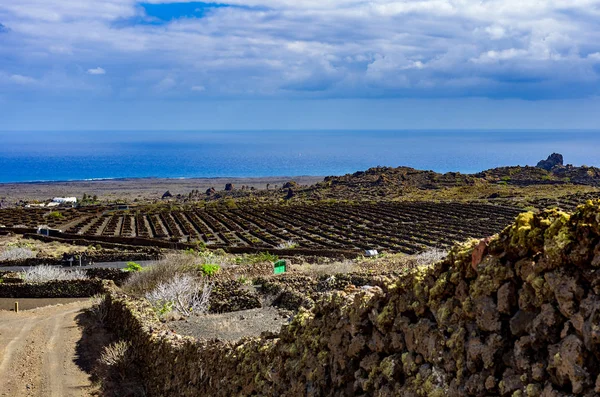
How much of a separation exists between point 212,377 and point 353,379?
3.46m

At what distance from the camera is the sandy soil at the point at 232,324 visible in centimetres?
1375

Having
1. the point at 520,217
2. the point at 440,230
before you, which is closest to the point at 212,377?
the point at 520,217

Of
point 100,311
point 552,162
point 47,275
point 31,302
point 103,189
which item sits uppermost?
point 552,162

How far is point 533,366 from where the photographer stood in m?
→ 3.64

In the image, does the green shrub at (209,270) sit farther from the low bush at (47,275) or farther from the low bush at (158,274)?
the low bush at (47,275)

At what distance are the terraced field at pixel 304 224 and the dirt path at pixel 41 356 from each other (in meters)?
29.0

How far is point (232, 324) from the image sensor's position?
14734mm

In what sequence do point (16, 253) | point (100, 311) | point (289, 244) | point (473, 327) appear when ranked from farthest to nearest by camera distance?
point (289, 244) → point (16, 253) → point (100, 311) → point (473, 327)

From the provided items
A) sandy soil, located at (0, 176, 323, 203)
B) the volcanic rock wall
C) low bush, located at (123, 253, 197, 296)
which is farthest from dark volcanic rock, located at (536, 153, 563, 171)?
the volcanic rock wall

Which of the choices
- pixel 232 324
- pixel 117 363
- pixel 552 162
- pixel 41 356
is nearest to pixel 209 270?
pixel 41 356

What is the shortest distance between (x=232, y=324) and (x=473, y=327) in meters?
11.0

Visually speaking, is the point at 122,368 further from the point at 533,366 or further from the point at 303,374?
the point at 533,366

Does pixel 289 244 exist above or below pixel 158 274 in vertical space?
below

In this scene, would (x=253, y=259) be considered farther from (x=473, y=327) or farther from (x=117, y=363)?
(x=473, y=327)
